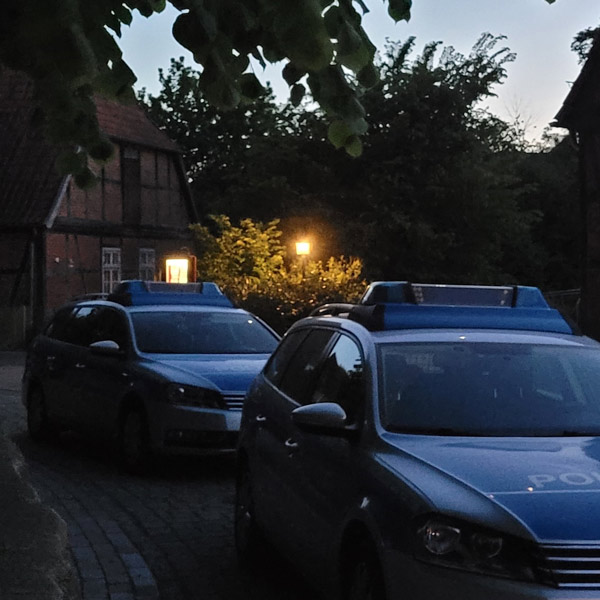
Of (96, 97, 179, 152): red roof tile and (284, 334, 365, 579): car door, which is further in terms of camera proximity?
(96, 97, 179, 152): red roof tile

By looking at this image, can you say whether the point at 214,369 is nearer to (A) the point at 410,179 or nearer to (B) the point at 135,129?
(B) the point at 135,129

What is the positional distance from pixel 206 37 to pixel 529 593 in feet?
7.06

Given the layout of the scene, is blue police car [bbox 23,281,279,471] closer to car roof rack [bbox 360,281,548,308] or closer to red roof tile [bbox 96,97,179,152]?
car roof rack [bbox 360,281,548,308]

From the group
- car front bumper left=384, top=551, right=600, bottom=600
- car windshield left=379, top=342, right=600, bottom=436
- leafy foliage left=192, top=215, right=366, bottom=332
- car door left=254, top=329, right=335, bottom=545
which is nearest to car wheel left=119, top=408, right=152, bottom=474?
car door left=254, top=329, right=335, bottom=545

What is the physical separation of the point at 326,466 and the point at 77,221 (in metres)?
33.9

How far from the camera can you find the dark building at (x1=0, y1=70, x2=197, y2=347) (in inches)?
1470

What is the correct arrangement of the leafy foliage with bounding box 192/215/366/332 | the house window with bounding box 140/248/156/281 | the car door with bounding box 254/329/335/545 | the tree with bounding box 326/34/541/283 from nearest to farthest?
the car door with bounding box 254/329/335/545, the leafy foliage with bounding box 192/215/366/332, the house window with bounding box 140/248/156/281, the tree with bounding box 326/34/541/283

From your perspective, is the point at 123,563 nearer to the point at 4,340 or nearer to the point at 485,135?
the point at 4,340

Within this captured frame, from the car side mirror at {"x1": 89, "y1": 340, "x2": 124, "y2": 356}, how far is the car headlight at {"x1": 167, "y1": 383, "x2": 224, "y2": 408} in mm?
1118

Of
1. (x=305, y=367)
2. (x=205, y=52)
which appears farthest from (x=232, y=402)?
(x=205, y=52)

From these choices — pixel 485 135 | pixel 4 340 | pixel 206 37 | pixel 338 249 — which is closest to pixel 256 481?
pixel 206 37

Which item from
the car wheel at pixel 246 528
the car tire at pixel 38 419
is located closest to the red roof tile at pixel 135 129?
the car tire at pixel 38 419

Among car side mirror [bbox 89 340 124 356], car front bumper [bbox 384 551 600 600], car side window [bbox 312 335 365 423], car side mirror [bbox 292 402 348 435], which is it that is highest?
car side window [bbox 312 335 365 423]

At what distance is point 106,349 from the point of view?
12164mm
